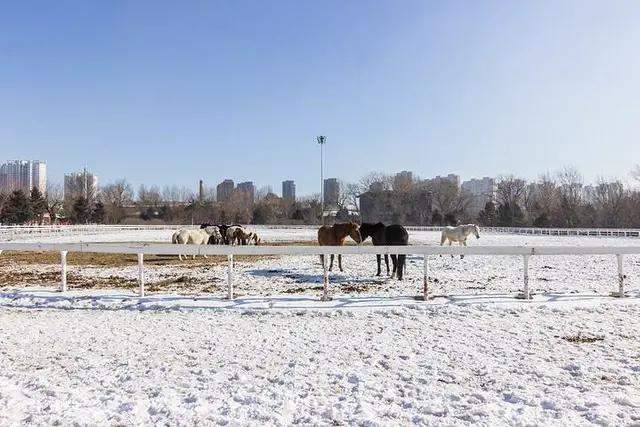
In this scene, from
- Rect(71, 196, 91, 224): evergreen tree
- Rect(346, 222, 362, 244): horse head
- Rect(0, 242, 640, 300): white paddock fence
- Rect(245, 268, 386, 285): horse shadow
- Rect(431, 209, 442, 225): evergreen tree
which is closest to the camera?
Rect(0, 242, 640, 300): white paddock fence

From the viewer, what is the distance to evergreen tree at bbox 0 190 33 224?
7350 centimetres

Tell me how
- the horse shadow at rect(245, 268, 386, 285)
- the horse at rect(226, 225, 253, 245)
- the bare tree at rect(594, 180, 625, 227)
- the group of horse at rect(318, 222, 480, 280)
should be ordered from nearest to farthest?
the horse shadow at rect(245, 268, 386, 285) < the group of horse at rect(318, 222, 480, 280) < the horse at rect(226, 225, 253, 245) < the bare tree at rect(594, 180, 625, 227)

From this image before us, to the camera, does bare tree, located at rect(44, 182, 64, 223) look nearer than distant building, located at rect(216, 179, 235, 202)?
Yes

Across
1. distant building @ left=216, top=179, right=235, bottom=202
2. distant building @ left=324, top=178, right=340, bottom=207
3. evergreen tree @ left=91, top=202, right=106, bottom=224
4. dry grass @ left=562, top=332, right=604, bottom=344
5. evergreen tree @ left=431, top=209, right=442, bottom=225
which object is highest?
distant building @ left=216, top=179, right=235, bottom=202

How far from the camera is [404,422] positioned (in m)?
4.02

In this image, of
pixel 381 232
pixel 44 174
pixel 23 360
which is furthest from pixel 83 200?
pixel 44 174

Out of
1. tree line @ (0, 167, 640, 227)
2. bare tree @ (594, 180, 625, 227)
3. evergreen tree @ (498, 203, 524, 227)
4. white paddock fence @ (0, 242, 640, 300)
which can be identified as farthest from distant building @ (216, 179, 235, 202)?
white paddock fence @ (0, 242, 640, 300)

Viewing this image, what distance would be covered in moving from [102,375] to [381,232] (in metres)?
11.3

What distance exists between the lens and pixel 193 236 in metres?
23.0

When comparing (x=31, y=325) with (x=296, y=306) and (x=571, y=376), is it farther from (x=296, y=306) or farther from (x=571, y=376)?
(x=571, y=376)

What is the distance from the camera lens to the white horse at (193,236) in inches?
877

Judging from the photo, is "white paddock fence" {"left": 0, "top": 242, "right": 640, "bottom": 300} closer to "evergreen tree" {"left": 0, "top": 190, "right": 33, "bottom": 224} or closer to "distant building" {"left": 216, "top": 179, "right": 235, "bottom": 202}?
"evergreen tree" {"left": 0, "top": 190, "right": 33, "bottom": 224}

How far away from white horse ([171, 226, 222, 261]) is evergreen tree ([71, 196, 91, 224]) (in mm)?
71735

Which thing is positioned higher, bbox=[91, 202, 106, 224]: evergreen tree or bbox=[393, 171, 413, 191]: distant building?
bbox=[393, 171, 413, 191]: distant building
